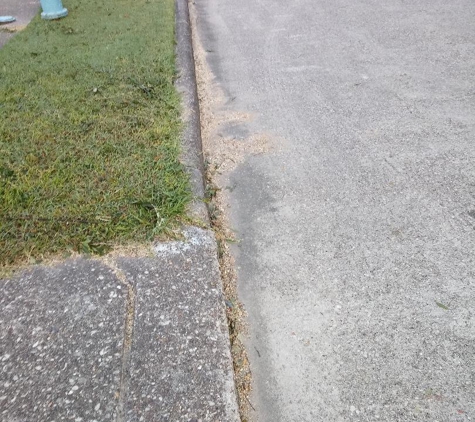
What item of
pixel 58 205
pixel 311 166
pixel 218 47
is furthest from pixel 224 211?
pixel 218 47

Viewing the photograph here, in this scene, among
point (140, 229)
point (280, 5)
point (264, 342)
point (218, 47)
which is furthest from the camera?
point (280, 5)

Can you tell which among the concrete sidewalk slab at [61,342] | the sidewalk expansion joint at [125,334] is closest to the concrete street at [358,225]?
the sidewalk expansion joint at [125,334]

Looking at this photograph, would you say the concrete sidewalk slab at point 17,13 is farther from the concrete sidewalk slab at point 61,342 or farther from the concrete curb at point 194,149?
the concrete sidewalk slab at point 61,342

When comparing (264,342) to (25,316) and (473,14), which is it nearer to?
(25,316)

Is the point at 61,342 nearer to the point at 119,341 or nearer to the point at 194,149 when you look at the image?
the point at 119,341

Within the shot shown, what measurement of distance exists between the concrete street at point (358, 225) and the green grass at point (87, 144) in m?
0.55

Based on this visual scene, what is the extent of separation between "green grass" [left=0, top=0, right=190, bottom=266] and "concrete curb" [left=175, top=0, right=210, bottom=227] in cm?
8

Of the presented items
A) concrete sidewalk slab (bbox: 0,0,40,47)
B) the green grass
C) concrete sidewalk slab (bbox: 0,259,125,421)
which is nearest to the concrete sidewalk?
concrete sidewalk slab (bbox: 0,259,125,421)

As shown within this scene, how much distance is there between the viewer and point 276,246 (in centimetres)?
277

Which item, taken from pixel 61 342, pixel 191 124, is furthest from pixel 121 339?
pixel 191 124

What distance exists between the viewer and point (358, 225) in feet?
9.36

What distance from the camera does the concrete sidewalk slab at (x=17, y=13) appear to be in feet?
22.3

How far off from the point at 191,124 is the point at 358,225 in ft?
5.59

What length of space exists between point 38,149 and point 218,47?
11.2ft
